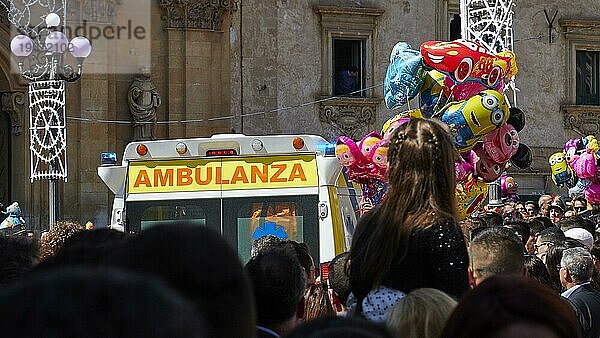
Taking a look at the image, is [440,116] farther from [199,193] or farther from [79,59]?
[79,59]

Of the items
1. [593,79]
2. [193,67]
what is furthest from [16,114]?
[593,79]

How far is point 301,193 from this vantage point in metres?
9.69

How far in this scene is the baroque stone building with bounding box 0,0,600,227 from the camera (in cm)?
2333

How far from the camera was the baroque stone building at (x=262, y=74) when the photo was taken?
76.5 feet

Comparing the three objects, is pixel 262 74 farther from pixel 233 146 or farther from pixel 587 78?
pixel 233 146

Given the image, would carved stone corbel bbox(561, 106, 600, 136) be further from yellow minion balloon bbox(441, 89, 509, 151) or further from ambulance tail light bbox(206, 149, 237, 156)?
ambulance tail light bbox(206, 149, 237, 156)

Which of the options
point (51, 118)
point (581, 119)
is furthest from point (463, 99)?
point (581, 119)

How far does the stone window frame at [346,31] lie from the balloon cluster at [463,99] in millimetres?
14679

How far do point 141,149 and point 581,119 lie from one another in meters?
19.9

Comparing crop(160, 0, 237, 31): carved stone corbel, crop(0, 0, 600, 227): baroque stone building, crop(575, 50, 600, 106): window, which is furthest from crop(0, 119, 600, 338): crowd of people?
crop(575, 50, 600, 106): window

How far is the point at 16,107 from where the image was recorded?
23.4 meters

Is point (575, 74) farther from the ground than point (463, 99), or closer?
farther from the ground

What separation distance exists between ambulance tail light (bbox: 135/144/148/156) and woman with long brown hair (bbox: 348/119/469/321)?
5833mm

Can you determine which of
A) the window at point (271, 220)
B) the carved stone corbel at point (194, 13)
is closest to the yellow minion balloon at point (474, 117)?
the window at point (271, 220)
